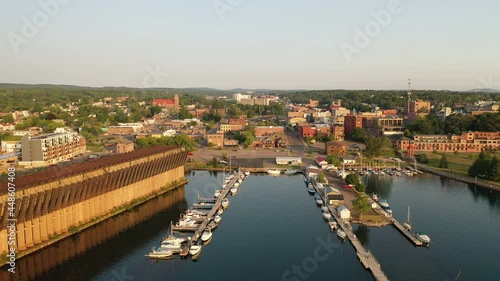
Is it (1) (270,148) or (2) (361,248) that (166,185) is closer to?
(2) (361,248)

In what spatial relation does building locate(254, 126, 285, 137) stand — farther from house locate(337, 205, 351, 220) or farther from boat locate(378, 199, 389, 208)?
house locate(337, 205, 351, 220)

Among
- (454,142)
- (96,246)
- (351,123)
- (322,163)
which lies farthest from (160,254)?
(351,123)

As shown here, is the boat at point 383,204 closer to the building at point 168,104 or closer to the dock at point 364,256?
the dock at point 364,256

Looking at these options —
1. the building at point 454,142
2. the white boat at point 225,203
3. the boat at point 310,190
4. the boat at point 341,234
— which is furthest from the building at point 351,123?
the boat at point 341,234

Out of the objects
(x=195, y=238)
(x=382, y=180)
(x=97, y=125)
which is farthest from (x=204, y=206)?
(x=97, y=125)

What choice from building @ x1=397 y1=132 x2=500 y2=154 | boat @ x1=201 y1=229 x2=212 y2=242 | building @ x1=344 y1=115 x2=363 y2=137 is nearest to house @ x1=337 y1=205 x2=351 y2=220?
boat @ x1=201 y1=229 x2=212 y2=242

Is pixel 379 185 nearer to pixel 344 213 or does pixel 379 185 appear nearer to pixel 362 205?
pixel 362 205
